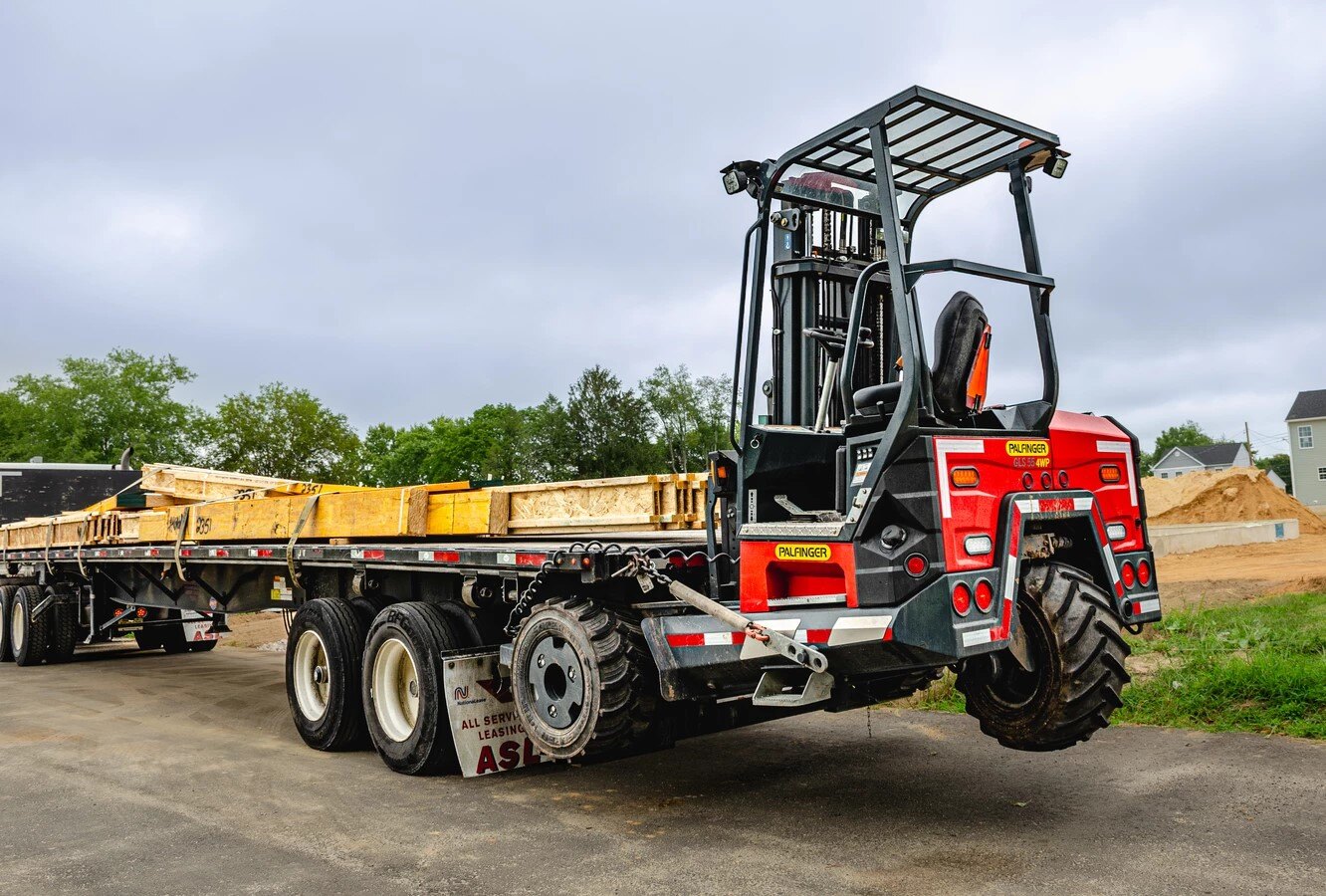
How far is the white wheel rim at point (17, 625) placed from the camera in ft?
45.2

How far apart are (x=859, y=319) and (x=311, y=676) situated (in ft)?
16.9

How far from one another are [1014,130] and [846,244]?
1095 mm

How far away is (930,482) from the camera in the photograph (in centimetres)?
454

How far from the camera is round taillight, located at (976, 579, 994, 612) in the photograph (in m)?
4.52

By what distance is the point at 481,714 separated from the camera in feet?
21.4

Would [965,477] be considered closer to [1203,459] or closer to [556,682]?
[556,682]

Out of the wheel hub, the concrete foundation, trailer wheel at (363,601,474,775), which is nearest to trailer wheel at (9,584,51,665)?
trailer wheel at (363,601,474,775)

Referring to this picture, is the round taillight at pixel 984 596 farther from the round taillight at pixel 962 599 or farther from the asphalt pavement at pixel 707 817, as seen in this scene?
the asphalt pavement at pixel 707 817

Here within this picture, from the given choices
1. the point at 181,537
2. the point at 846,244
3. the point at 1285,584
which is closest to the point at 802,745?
the point at 846,244

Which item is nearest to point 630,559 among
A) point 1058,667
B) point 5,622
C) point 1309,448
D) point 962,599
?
point 962,599

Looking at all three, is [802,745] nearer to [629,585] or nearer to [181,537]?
[629,585]

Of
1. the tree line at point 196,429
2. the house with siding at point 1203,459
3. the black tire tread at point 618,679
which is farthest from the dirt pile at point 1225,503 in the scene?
the house with siding at point 1203,459

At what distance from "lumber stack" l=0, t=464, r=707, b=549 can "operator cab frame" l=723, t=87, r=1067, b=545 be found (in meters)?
0.91

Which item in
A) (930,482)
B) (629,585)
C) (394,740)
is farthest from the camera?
(394,740)
